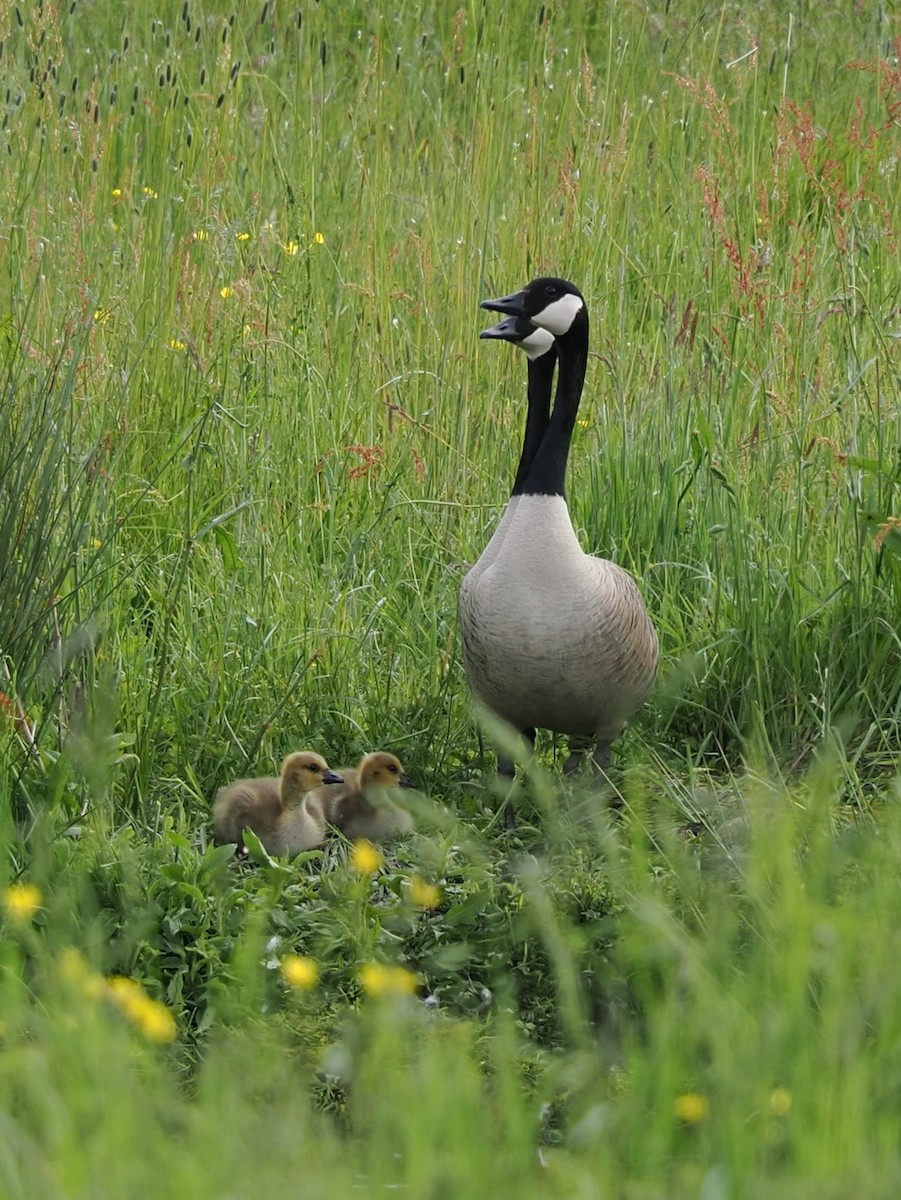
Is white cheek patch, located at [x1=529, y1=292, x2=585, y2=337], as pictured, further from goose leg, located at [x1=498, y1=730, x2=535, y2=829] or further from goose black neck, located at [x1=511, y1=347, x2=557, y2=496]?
goose leg, located at [x1=498, y1=730, x2=535, y2=829]

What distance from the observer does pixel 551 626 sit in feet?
13.3

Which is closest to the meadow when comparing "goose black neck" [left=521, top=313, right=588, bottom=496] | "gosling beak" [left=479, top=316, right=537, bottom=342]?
"goose black neck" [left=521, top=313, right=588, bottom=496]

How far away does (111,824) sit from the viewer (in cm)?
377

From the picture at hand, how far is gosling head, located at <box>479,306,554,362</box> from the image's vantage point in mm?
4396

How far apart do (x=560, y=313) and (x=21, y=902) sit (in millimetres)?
2265

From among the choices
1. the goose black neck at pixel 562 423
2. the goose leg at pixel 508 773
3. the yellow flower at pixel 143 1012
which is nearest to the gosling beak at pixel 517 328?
the goose black neck at pixel 562 423

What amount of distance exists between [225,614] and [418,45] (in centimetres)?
379

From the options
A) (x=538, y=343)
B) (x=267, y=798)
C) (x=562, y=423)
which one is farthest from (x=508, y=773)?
(x=538, y=343)

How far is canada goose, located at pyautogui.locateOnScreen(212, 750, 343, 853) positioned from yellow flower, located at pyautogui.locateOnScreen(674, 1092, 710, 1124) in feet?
5.47

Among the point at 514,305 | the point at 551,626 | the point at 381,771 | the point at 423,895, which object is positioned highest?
the point at 514,305

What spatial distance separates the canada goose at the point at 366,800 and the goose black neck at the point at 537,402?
0.85m

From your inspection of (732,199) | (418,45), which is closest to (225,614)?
(732,199)

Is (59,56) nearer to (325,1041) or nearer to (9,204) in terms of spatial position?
(9,204)

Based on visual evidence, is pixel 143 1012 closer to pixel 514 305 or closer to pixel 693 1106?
pixel 693 1106
